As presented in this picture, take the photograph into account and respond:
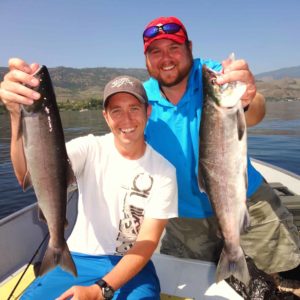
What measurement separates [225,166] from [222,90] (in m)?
0.80

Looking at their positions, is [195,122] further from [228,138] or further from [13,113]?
[13,113]

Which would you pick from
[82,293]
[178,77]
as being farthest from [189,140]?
[82,293]

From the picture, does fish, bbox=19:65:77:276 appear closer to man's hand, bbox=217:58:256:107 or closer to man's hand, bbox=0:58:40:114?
man's hand, bbox=0:58:40:114

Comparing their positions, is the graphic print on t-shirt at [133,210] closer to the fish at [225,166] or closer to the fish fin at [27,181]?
the fish at [225,166]

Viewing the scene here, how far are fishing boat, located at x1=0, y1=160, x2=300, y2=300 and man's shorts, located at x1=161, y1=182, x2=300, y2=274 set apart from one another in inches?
19.0

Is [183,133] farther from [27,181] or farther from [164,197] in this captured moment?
[27,181]

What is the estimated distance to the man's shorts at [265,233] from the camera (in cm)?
456

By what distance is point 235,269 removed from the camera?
3564 mm

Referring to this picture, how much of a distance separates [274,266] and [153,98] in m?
2.88

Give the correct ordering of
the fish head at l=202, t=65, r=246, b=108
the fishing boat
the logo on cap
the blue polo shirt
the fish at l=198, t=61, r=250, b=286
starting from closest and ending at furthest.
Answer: the fish head at l=202, t=65, r=246, b=108
the fish at l=198, t=61, r=250, b=286
the logo on cap
the fishing boat
the blue polo shirt

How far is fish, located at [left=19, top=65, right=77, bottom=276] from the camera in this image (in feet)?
9.93

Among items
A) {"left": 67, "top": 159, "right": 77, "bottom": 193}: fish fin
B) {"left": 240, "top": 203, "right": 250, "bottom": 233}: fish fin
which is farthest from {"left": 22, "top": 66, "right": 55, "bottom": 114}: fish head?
{"left": 240, "top": 203, "right": 250, "bottom": 233}: fish fin

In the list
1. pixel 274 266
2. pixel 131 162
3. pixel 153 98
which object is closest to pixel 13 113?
pixel 131 162

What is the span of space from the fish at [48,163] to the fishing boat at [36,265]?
123 centimetres
